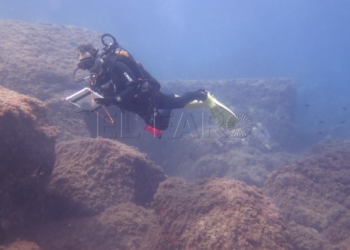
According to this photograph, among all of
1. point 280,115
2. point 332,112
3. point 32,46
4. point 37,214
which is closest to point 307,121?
point 332,112

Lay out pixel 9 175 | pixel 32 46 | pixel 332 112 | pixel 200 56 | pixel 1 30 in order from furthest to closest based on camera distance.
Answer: pixel 200 56 < pixel 332 112 < pixel 1 30 < pixel 32 46 < pixel 9 175

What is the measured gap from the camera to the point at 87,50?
5707 mm

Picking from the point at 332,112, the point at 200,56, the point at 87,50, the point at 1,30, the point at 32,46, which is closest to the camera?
the point at 87,50

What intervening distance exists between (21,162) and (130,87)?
105 inches

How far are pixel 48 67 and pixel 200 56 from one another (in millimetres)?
81657

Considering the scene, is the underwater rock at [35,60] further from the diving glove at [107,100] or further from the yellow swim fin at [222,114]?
the yellow swim fin at [222,114]

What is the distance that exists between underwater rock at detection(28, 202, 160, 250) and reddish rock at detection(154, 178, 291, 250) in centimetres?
49

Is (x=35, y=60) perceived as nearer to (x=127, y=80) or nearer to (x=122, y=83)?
(x=122, y=83)

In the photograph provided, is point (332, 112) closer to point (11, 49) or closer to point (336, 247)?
point (336, 247)

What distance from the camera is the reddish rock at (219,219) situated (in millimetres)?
3443

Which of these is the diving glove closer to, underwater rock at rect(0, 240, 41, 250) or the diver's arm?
the diver's arm

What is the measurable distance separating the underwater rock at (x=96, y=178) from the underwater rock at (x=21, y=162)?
1.70ft

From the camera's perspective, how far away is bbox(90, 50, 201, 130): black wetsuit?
5.64m

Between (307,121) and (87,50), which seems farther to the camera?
(307,121)
